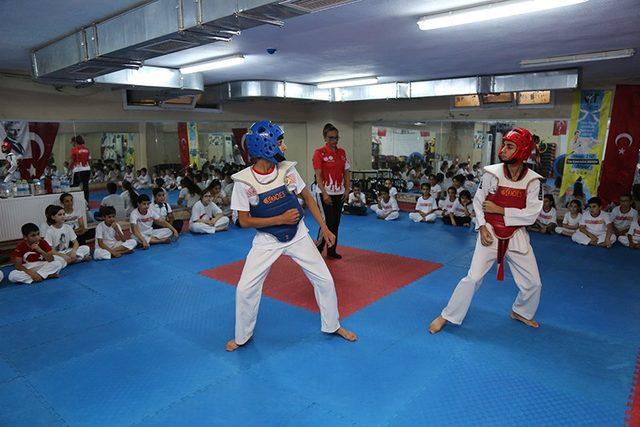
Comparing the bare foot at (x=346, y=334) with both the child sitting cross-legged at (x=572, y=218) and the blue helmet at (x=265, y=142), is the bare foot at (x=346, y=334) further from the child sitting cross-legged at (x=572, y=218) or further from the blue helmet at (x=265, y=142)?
the child sitting cross-legged at (x=572, y=218)

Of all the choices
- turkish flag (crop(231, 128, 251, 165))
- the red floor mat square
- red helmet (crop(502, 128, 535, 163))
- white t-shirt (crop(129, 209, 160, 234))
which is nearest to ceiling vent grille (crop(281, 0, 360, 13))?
red helmet (crop(502, 128, 535, 163))

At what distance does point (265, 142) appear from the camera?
9.88 ft

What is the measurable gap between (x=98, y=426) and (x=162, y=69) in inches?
209

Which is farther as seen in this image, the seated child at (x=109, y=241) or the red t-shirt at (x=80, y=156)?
the red t-shirt at (x=80, y=156)

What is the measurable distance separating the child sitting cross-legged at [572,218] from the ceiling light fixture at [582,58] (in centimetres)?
A: 235

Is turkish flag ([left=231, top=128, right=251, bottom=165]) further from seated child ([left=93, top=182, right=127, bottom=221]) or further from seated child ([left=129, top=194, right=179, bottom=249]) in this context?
seated child ([left=129, top=194, right=179, bottom=249])

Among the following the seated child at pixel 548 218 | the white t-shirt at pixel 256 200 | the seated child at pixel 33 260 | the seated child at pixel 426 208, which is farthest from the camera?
the seated child at pixel 426 208

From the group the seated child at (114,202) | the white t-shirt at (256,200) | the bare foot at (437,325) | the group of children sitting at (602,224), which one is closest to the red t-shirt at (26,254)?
the seated child at (114,202)

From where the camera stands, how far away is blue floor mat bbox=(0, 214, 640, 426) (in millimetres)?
2588

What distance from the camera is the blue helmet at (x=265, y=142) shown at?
9.90ft

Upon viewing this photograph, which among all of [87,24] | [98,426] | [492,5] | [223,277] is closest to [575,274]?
[492,5]

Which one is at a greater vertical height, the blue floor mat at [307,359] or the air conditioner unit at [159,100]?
the air conditioner unit at [159,100]

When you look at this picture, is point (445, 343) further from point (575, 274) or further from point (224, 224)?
point (224, 224)

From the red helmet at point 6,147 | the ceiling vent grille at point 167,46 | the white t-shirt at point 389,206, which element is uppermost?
the ceiling vent grille at point 167,46
